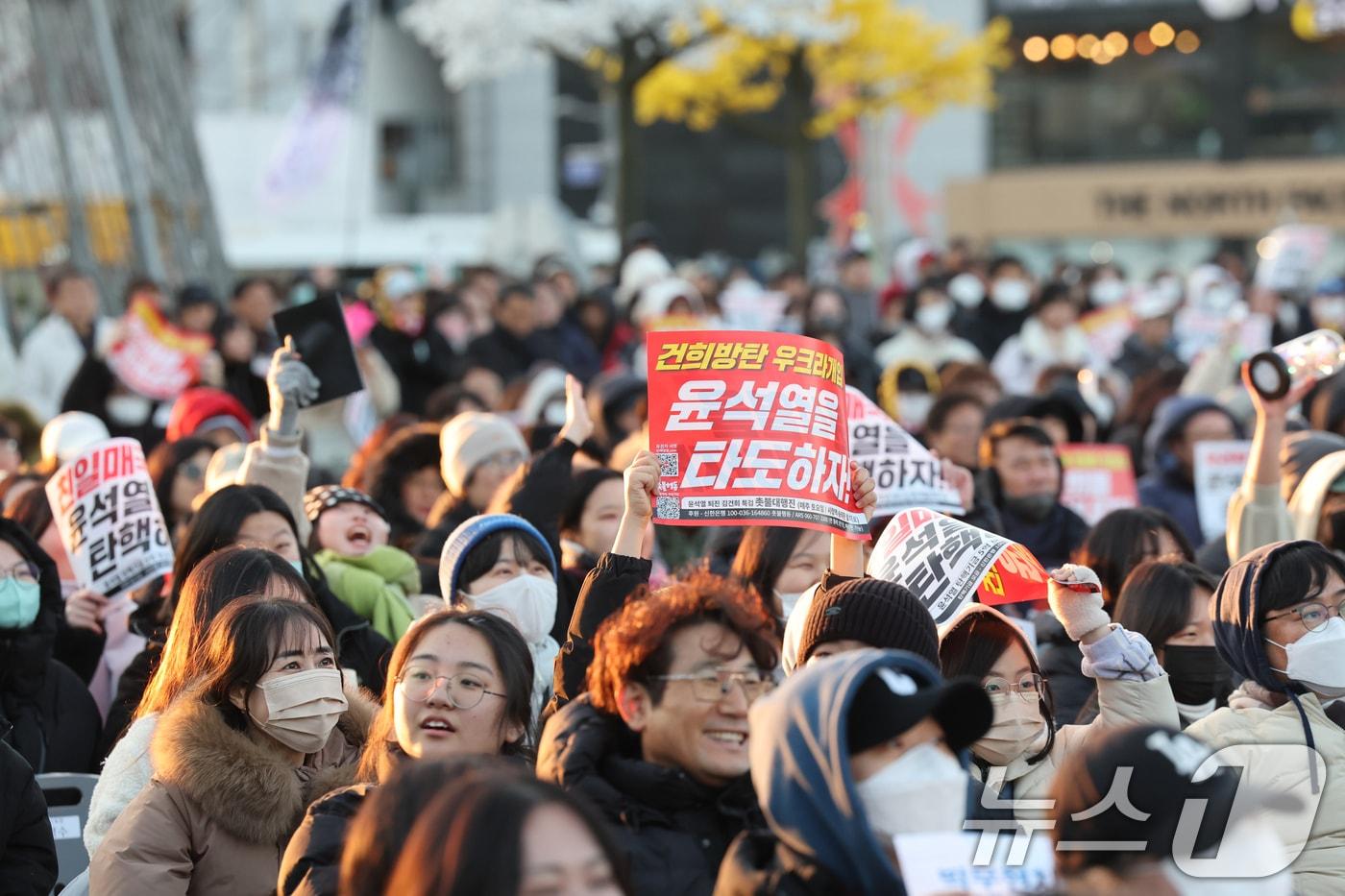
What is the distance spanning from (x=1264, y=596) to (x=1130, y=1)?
34.9 meters

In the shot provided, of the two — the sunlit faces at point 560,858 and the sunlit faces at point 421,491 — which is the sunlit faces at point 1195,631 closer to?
the sunlit faces at point 560,858

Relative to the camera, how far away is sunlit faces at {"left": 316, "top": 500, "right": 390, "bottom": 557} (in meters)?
6.58

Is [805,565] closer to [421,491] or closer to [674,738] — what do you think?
[674,738]

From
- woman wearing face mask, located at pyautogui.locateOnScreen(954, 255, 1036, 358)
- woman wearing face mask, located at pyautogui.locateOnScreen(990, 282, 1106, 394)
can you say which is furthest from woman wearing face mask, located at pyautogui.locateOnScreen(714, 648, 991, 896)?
woman wearing face mask, located at pyautogui.locateOnScreen(954, 255, 1036, 358)

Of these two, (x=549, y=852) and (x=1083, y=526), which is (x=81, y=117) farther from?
(x=549, y=852)

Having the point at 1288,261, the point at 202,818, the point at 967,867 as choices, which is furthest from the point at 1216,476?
the point at 1288,261

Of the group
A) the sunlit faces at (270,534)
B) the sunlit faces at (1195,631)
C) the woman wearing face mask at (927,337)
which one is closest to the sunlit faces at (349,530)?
the sunlit faces at (270,534)

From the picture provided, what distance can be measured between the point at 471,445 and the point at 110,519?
58.3 inches

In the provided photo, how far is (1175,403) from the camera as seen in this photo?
9.20 m

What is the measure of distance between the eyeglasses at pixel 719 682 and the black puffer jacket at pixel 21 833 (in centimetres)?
164

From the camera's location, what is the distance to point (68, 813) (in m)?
5.23

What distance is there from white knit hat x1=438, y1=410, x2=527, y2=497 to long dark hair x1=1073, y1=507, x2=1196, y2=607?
2.28 metres

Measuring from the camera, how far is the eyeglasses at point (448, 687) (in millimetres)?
4086

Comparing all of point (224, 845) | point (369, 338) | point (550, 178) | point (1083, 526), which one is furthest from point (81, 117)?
point (550, 178)
